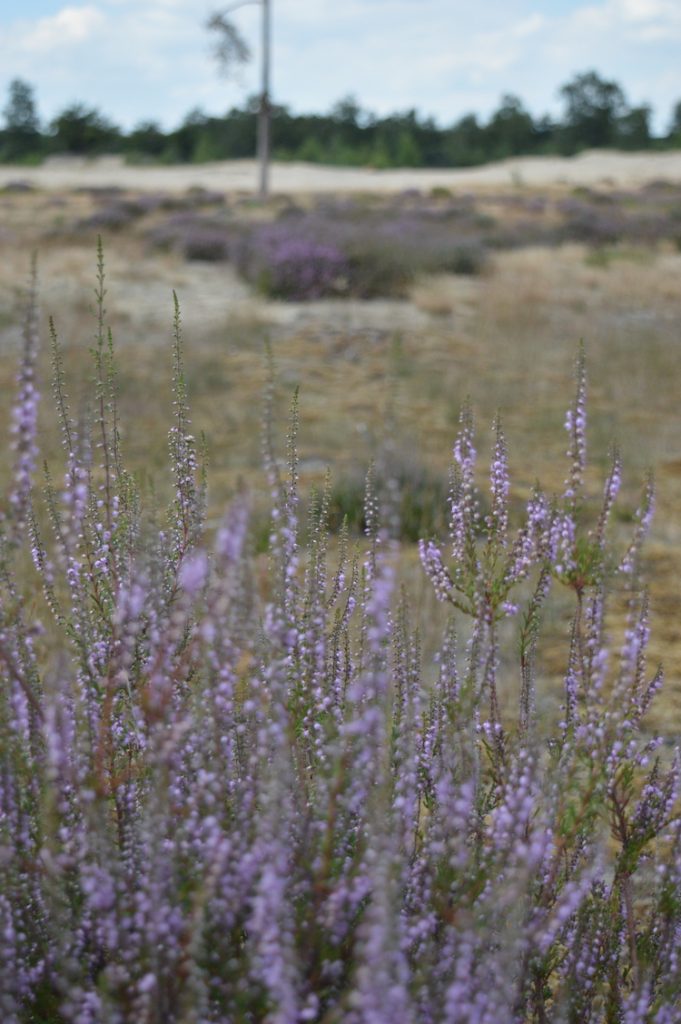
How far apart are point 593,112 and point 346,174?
2650cm

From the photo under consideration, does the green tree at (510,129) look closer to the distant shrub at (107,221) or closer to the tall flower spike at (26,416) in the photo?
the distant shrub at (107,221)

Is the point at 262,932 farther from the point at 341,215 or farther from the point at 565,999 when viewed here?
the point at 341,215

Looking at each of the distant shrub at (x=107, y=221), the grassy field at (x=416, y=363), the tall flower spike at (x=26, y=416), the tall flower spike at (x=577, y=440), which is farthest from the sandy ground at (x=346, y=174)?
the tall flower spike at (x=26, y=416)

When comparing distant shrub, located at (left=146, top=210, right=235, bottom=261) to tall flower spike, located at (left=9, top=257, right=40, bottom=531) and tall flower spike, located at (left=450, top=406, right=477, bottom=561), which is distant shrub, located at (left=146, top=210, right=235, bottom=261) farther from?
tall flower spike, located at (left=9, top=257, right=40, bottom=531)

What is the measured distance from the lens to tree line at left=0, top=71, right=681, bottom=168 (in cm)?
6000

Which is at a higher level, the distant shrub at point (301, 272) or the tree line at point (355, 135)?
the tree line at point (355, 135)

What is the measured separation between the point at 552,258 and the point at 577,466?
15.4 metres

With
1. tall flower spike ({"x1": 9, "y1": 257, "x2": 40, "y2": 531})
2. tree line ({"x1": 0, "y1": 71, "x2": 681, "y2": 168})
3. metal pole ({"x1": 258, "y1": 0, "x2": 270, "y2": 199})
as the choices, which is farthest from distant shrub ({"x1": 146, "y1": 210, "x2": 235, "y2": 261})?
tree line ({"x1": 0, "y1": 71, "x2": 681, "y2": 168})

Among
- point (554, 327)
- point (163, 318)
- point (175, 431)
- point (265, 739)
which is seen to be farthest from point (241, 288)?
point (265, 739)

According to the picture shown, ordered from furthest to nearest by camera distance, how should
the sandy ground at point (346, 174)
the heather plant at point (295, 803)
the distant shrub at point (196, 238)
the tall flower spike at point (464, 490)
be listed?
1. the sandy ground at point (346, 174)
2. the distant shrub at point (196, 238)
3. the tall flower spike at point (464, 490)
4. the heather plant at point (295, 803)

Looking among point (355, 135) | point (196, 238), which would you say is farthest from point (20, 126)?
point (196, 238)

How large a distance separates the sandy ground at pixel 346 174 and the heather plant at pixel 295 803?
1573 inches

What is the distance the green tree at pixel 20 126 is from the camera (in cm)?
6038

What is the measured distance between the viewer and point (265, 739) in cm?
187
